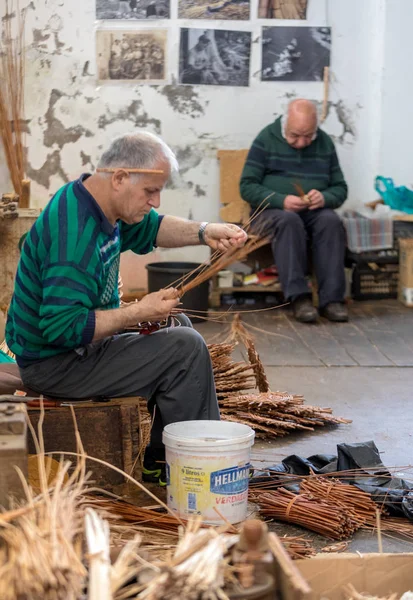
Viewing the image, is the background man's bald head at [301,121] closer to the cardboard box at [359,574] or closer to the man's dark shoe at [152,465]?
the man's dark shoe at [152,465]

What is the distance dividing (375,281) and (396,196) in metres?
0.73

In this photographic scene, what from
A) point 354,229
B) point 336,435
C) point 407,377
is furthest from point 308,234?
point 336,435

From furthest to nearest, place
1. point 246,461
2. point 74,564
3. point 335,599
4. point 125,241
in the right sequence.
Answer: point 125,241, point 246,461, point 335,599, point 74,564

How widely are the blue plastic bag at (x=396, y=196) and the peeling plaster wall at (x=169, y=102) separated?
62 centimetres

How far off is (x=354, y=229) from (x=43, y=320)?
4.69 m

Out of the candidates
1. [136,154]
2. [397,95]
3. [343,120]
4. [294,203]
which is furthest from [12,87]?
[136,154]

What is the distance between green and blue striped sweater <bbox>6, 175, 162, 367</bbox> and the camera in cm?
288

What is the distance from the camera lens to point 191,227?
3.59 meters

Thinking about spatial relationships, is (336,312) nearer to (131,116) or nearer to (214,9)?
(131,116)

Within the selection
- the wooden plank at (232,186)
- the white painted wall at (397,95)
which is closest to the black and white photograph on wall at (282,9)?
the white painted wall at (397,95)

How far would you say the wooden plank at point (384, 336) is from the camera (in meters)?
5.63

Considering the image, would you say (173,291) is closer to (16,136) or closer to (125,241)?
(125,241)

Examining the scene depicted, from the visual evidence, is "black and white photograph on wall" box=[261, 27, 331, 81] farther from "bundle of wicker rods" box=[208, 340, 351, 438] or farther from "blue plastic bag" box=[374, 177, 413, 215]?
"bundle of wicker rods" box=[208, 340, 351, 438]

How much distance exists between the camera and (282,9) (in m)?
7.33
